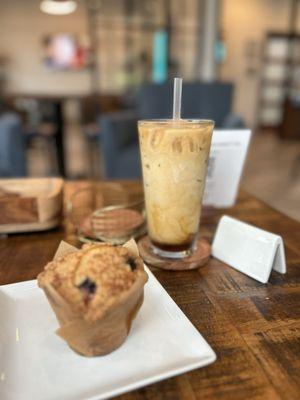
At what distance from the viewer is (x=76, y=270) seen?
409mm

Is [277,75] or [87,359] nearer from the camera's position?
[87,359]

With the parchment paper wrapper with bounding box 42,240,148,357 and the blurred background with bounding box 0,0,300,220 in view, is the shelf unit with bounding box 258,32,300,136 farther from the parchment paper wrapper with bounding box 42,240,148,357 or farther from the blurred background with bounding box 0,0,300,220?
the parchment paper wrapper with bounding box 42,240,148,357

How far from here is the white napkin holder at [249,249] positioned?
1.87ft

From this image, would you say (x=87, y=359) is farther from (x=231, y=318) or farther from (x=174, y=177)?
(x=174, y=177)

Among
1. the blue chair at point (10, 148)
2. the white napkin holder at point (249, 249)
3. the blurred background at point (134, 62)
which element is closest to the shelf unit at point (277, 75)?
the blurred background at point (134, 62)

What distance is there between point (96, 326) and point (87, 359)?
5 cm

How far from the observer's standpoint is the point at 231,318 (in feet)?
1.54

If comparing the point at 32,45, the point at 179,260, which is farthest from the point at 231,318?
the point at 32,45

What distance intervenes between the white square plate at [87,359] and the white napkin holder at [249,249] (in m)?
0.19

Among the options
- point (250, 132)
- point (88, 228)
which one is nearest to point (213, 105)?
point (250, 132)

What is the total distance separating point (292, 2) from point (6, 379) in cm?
775

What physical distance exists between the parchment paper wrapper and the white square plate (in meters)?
0.01

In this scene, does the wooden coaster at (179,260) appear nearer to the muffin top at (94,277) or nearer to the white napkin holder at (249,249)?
the white napkin holder at (249,249)

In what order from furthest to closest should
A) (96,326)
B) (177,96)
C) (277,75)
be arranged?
(277,75)
(177,96)
(96,326)
